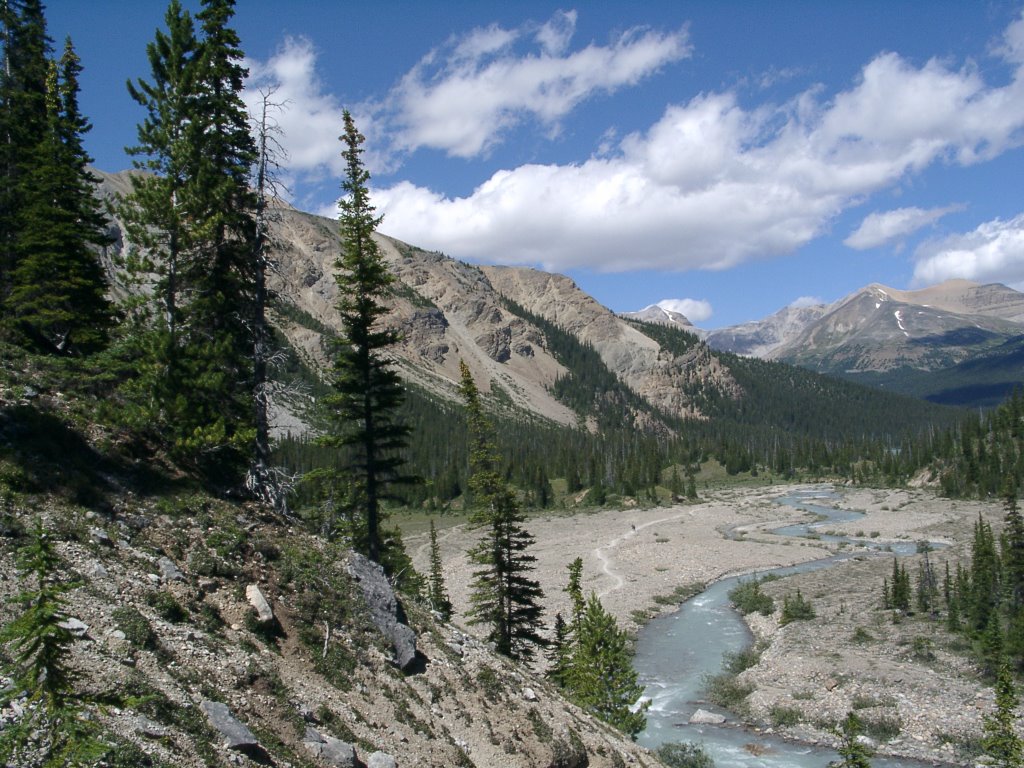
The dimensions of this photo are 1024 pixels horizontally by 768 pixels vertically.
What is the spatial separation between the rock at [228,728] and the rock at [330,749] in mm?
1210

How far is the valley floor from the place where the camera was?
29.8m

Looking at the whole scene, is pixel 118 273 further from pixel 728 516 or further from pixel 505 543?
pixel 728 516

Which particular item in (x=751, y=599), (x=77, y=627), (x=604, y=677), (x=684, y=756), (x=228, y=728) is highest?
(x=77, y=627)

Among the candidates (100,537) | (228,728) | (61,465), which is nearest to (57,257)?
(61,465)

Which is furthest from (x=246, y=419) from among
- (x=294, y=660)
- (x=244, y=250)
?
(x=294, y=660)

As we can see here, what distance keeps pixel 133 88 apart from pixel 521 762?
20.8 metres

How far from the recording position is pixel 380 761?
39.9 ft

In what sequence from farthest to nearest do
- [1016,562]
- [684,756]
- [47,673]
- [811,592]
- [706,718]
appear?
[811,592] → [1016,562] → [706,718] → [684,756] → [47,673]

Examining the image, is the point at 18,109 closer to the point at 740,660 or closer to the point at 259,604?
the point at 259,604

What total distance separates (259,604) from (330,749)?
369 cm

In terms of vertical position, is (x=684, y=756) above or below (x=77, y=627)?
below

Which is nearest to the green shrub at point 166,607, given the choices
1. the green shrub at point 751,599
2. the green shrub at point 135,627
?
the green shrub at point 135,627

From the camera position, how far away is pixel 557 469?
138250 millimetres

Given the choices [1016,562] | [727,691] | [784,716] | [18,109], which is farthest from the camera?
[1016,562]
